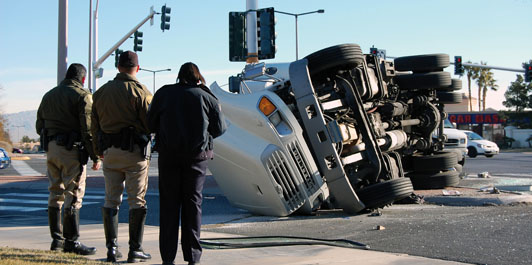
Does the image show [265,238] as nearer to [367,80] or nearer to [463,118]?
[367,80]

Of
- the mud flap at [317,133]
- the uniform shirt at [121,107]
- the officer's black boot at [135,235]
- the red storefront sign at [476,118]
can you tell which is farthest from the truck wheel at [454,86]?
the red storefront sign at [476,118]

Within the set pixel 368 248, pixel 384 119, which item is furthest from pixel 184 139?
pixel 384 119

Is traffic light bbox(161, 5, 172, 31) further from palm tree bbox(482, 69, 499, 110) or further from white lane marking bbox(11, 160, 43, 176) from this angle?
palm tree bbox(482, 69, 499, 110)

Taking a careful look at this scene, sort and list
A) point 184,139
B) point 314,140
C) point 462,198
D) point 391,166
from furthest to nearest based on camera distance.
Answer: point 462,198 → point 391,166 → point 314,140 → point 184,139

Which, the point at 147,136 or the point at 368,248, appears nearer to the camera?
the point at 147,136

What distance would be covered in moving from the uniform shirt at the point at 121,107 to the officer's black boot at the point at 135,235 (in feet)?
2.23

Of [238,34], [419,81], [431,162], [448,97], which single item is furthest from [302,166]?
[238,34]

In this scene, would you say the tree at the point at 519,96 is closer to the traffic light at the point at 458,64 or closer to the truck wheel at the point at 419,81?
the traffic light at the point at 458,64

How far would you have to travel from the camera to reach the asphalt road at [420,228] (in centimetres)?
563

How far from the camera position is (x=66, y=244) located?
565 cm

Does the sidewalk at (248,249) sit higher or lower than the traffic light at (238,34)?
lower

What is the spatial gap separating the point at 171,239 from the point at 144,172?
0.70 meters

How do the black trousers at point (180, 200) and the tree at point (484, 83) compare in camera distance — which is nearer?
the black trousers at point (180, 200)

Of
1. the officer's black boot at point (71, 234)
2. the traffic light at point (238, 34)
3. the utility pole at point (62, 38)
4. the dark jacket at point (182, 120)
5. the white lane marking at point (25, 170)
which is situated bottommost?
the white lane marking at point (25, 170)
